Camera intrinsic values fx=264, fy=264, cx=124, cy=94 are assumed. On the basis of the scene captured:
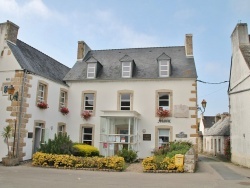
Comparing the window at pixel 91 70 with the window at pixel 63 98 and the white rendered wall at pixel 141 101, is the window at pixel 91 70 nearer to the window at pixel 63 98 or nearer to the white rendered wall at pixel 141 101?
the white rendered wall at pixel 141 101

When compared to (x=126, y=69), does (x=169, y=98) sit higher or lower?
lower

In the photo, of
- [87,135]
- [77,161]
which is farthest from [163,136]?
[77,161]

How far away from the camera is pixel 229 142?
21.3 meters

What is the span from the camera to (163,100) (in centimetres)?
1952

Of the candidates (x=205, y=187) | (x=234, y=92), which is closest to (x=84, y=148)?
(x=205, y=187)

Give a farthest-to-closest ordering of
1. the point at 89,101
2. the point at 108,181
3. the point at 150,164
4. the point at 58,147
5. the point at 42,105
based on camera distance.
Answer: the point at 89,101
the point at 42,105
the point at 58,147
the point at 150,164
the point at 108,181

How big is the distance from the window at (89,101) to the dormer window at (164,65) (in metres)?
5.68

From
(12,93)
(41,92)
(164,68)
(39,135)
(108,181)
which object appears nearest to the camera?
(108,181)

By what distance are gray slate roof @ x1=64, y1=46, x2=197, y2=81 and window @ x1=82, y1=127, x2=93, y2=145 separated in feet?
13.3

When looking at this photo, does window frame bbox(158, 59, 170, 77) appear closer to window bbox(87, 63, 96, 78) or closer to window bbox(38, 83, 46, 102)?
window bbox(87, 63, 96, 78)

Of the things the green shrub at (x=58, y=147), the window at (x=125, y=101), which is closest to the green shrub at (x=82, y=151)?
the green shrub at (x=58, y=147)

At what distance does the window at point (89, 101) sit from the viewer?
20734 millimetres

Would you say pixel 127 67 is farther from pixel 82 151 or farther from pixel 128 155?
pixel 82 151

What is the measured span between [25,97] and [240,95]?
44.8 feet
